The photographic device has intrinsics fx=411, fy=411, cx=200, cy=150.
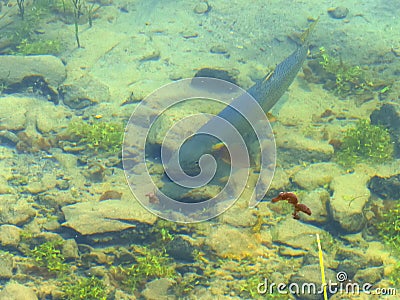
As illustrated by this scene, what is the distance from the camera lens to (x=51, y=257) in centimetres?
511

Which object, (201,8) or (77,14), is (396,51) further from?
(77,14)

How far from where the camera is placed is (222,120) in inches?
242

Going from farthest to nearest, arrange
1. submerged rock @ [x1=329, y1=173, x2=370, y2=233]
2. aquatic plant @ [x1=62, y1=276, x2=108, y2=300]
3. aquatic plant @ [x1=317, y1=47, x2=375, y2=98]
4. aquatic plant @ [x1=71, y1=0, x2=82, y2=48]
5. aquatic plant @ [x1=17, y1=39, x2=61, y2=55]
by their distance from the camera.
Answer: aquatic plant @ [x1=71, y1=0, x2=82, y2=48] → aquatic plant @ [x1=17, y1=39, x2=61, y2=55] → aquatic plant @ [x1=317, y1=47, x2=375, y2=98] → submerged rock @ [x1=329, y1=173, x2=370, y2=233] → aquatic plant @ [x1=62, y1=276, x2=108, y2=300]

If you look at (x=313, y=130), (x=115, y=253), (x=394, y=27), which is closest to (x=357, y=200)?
(x=313, y=130)

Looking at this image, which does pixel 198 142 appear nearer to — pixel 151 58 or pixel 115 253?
pixel 115 253

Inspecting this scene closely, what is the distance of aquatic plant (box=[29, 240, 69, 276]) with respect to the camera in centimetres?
503

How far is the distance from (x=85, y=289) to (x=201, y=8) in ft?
28.0

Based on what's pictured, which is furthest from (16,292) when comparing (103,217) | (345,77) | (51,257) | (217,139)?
(345,77)

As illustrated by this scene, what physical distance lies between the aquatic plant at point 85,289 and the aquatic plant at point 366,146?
4.12 meters

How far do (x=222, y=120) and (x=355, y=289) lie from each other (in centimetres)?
290

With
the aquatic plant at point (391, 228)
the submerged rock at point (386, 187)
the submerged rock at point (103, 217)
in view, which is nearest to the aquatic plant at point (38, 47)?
the submerged rock at point (103, 217)

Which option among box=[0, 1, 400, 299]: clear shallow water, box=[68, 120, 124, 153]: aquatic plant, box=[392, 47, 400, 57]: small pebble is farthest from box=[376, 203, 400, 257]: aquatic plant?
box=[392, 47, 400, 57]: small pebble

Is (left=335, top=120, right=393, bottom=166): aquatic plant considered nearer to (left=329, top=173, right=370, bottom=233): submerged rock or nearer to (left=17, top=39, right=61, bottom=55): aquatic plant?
(left=329, top=173, right=370, bottom=233): submerged rock

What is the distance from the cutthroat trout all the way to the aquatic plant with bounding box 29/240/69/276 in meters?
1.68
